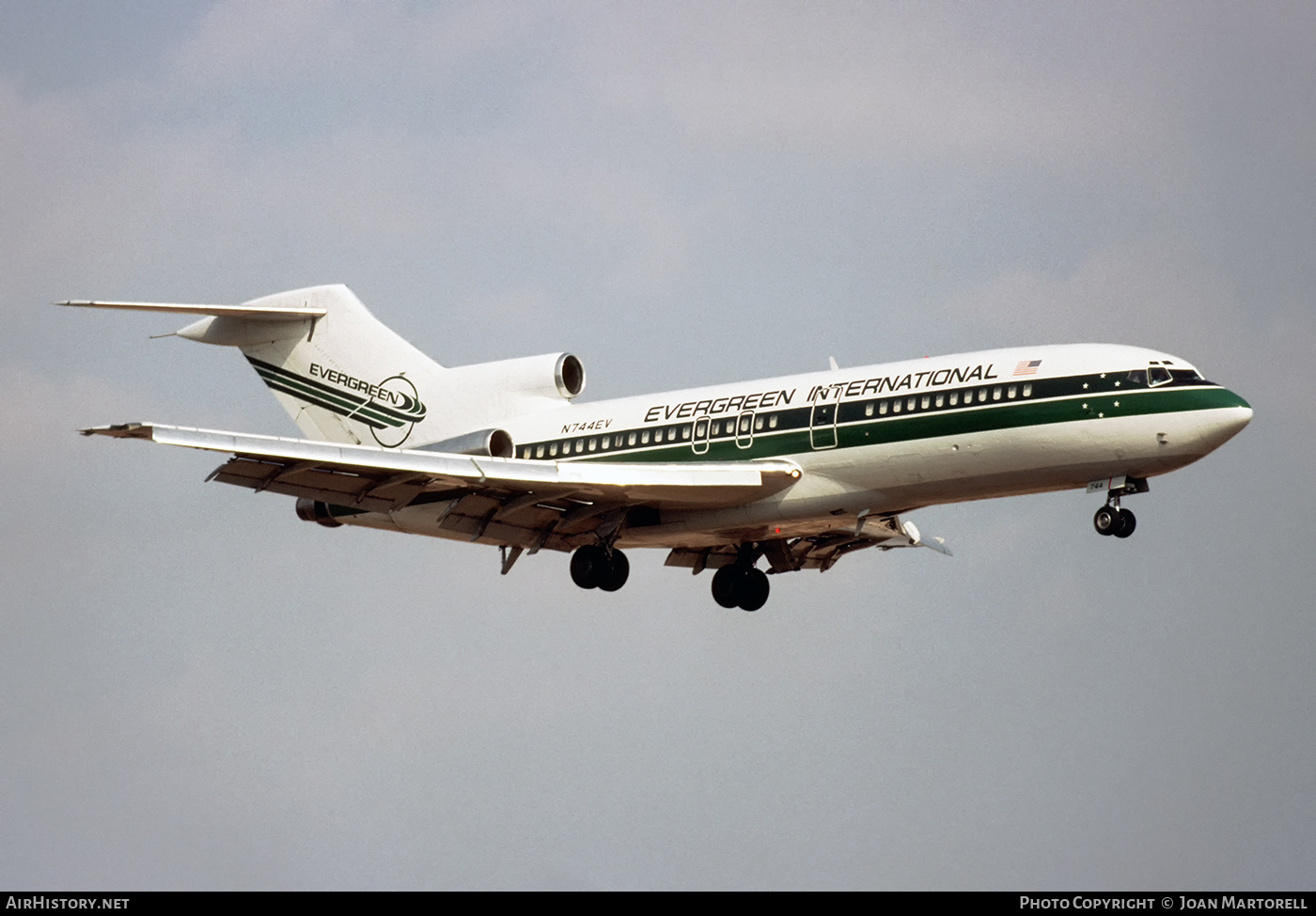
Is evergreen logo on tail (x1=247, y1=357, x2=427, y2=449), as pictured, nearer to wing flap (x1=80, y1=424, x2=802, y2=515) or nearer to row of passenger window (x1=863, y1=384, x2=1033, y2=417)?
wing flap (x1=80, y1=424, x2=802, y2=515)

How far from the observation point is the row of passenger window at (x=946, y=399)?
32.7 m

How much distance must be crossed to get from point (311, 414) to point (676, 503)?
9188 millimetres

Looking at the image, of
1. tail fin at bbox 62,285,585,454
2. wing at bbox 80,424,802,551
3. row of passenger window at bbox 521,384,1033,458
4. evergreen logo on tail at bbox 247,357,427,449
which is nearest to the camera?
row of passenger window at bbox 521,384,1033,458

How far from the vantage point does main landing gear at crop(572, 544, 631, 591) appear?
118ft

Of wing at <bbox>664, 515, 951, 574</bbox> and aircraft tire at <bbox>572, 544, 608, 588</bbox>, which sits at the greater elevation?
wing at <bbox>664, 515, 951, 574</bbox>

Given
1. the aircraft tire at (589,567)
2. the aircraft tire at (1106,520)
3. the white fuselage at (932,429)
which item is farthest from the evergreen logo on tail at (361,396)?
the aircraft tire at (1106,520)

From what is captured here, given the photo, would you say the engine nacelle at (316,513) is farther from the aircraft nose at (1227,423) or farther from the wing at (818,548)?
the aircraft nose at (1227,423)

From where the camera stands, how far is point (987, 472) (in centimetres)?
3294

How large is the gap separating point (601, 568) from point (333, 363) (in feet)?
27.4

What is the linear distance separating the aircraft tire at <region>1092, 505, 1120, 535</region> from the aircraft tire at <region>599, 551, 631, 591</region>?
834cm

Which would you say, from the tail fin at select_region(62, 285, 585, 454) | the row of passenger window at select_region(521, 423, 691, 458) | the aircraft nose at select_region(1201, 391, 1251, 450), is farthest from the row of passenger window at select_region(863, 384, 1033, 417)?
the tail fin at select_region(62, 285, 585, 454)

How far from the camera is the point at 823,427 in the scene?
34.0 meters

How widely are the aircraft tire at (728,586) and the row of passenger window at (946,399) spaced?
638 centimetres
